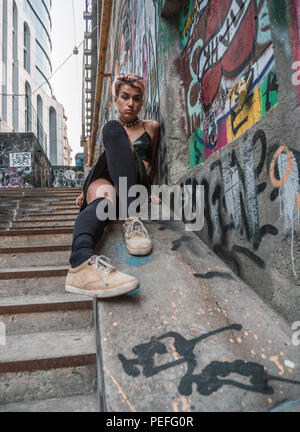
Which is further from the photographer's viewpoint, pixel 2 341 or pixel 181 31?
pixel 181 31

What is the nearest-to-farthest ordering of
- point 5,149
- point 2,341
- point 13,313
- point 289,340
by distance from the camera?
1. point 289,340
2. point 2,341
3. point 13,313
4. point 5,149

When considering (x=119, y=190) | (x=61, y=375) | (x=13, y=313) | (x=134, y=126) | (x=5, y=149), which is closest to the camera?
(x=61, y=375)

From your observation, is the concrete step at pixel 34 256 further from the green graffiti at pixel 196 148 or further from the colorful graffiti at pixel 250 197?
the green graffiti at pixel 196 148

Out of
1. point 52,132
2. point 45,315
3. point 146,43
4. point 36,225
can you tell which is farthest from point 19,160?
point 52,132

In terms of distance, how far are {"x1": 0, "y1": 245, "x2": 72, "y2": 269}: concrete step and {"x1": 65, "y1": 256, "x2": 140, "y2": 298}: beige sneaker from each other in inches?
34.3

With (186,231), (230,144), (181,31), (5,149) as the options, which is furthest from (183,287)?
(5,149)

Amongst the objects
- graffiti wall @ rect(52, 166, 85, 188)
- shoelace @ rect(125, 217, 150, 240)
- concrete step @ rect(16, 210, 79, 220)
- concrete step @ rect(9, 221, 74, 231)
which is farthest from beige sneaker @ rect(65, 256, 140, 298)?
graffiti wall @ rect(52, 166, 85, 188)

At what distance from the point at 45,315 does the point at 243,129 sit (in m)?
1.51

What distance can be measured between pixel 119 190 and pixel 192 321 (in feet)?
3.61

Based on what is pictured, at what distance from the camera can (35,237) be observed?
2.59 metres

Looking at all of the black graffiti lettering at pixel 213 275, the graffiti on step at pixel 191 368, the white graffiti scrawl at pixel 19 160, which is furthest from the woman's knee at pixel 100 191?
the white graffiti scrawl at pixel 19 160

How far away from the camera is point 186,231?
2.10m

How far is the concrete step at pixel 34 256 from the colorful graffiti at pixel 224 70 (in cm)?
136

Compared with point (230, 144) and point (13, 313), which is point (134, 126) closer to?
point (230, 144)
